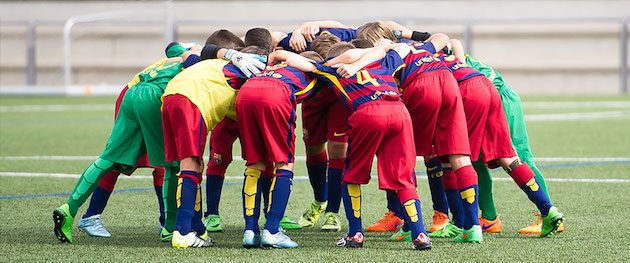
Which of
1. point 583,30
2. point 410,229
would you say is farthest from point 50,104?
point 410,229

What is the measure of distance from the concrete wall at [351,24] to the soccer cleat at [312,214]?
19651 millimetres

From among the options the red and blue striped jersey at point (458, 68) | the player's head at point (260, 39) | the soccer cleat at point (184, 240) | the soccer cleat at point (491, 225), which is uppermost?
the player's head at point (260, 39)

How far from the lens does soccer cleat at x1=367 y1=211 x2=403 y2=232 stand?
850cm

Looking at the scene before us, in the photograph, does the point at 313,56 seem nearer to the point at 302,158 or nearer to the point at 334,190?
the point at 334,190

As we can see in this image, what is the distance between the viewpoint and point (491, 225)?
27.4ft

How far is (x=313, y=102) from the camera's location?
886 centimetres

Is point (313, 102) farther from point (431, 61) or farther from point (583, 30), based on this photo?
point (583, 30)

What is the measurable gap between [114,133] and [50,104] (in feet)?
58.5

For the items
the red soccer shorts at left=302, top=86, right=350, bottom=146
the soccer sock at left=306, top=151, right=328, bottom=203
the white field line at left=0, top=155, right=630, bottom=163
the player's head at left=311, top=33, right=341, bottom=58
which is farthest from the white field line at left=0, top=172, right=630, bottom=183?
the player's head at left=311, top=33, right=341, bottom=58

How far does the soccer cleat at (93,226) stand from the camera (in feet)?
26.7

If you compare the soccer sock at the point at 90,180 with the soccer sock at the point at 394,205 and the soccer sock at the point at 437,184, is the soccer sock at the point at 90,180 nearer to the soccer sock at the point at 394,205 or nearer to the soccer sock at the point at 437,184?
the soccer sock at the point at 394,205

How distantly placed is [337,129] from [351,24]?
70.5 ft

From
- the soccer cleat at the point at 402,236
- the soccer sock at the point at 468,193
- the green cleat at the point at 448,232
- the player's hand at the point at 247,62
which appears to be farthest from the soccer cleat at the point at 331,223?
the player's hand at the point at 247,62

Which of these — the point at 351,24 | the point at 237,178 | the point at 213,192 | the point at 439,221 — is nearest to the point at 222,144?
the point at 213,192
